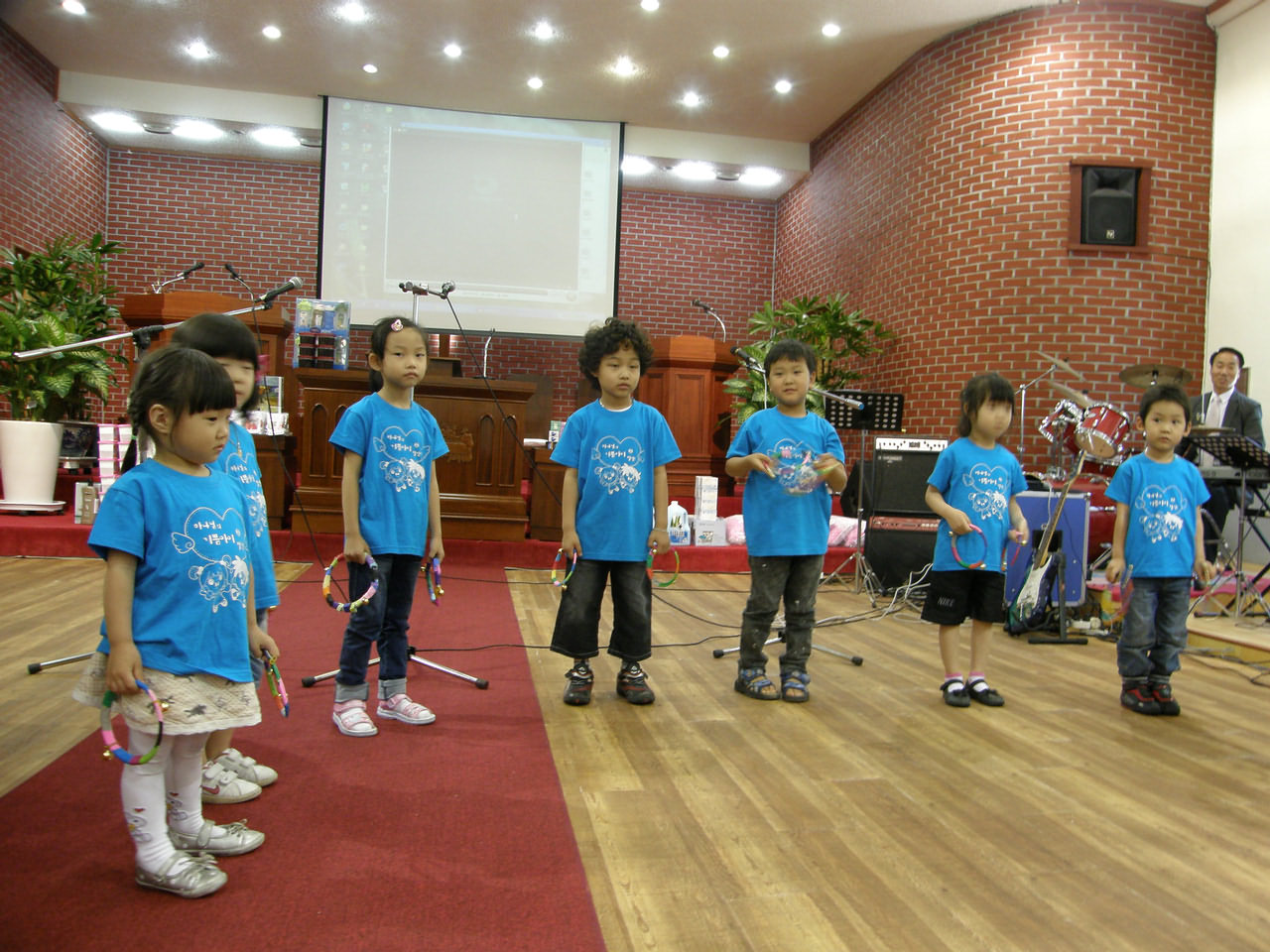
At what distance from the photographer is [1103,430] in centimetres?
514

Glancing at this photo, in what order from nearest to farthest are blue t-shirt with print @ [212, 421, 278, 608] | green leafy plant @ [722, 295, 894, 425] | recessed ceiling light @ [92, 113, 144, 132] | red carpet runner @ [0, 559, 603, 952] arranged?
red carpet runner @ [0, 559, 603, 952] < blue t-shirt with print @ [212, 421, 278, 608] < green leafy plant @ [722, 295, 894, 425] < recessed ceiling light @ [92, 113, 144, 132]

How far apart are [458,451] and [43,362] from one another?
326 cm

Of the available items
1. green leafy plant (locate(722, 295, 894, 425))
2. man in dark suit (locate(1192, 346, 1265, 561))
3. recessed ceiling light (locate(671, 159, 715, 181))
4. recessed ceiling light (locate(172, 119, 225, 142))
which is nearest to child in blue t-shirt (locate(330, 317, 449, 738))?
man in dark suit (locate(1192, 346, 1265, 561))

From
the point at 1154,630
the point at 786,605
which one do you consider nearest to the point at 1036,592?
the point at 1154,630

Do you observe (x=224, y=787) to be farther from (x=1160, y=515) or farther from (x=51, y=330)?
(x=51, y=330)

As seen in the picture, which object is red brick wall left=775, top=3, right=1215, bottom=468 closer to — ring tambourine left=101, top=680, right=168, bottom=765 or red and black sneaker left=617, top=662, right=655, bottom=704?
red and black sneaker left=617, top=662, right=655, bottom=704

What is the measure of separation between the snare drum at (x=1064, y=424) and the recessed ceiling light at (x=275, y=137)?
784cm

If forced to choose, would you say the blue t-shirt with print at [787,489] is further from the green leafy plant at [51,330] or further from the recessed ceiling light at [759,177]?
the recessed ceiling light at [759,177]

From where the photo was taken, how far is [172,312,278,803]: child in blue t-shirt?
1.84 metres

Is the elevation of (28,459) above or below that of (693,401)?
below

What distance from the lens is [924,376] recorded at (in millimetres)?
7254

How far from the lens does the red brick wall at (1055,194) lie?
6.34 m

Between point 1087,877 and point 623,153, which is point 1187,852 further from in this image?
point 623,153

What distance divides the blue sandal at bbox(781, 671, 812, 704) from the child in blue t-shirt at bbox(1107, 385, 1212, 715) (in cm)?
109
